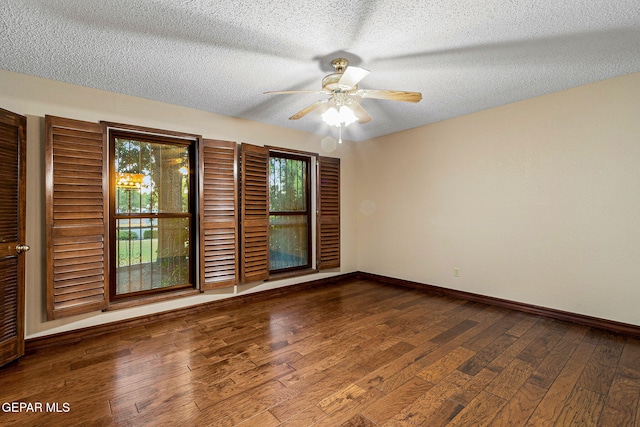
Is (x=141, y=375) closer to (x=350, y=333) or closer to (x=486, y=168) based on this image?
(x=350, y=333)

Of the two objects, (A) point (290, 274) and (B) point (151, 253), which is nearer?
(B) point (151, 253)

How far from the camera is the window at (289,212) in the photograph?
4301 mm

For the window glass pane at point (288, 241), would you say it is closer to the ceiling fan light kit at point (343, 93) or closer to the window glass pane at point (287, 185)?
the window glass pane at point (287, 185)

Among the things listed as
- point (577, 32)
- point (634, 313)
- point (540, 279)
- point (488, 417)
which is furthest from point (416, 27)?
point (634, 313)

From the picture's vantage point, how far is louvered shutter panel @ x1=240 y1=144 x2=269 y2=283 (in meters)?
3.74

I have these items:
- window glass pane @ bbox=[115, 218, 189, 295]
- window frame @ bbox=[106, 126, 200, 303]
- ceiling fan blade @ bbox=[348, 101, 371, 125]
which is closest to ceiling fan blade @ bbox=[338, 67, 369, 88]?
ceiling fan blade @ bbox=[348, 101, 371, 125]

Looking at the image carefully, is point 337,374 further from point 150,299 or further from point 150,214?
point 150,214

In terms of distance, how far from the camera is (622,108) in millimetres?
2725

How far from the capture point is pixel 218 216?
3547mm

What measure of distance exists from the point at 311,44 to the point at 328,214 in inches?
113

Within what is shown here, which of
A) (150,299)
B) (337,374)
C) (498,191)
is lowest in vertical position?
(337,374)

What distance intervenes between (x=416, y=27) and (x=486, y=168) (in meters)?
2.26

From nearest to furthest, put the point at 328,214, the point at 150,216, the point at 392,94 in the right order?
the point at 392,94 → the point at 150,216 → the point at 328,214

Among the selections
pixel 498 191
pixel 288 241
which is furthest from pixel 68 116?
pixel 498 191
